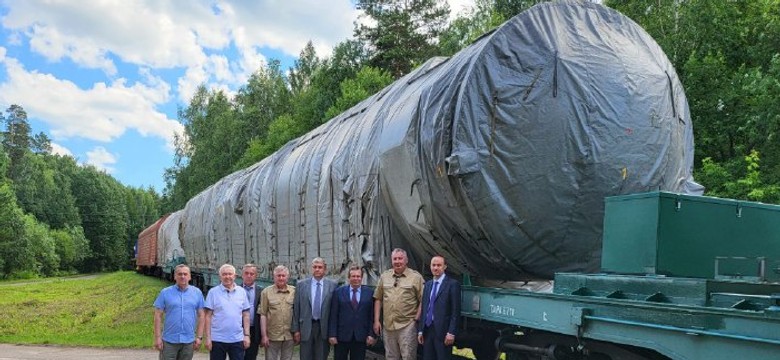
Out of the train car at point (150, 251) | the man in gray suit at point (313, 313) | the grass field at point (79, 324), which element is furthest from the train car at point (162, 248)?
the man in gray suit at point (313, 313)

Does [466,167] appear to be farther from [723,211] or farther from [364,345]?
[364,345]

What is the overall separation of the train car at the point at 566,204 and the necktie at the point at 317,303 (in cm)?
59

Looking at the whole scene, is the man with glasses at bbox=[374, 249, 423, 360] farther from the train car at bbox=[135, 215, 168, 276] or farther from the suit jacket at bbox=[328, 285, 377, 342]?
the train car at bbox=[135, 215, 168, 276]

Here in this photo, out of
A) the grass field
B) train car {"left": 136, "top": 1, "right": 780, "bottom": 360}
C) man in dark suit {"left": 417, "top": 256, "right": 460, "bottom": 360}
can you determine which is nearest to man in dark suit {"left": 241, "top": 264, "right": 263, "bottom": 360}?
train car {"left": 136, "top": 1, "right": 780, "bottom": 360}

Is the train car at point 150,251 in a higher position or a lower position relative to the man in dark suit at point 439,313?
lower

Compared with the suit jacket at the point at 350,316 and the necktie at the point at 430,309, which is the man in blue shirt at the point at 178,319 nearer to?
the suit jacket at the point at 350,316

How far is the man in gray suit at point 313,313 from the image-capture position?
24.8 feet

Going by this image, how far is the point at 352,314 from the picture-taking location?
7535 millimetres

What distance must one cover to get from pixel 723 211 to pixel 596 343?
1164mm

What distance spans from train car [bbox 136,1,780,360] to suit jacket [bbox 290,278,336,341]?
56 cm

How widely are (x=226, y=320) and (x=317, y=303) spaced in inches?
39.2

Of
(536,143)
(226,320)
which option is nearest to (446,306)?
(536,143)

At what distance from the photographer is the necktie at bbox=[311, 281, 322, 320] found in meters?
7.63

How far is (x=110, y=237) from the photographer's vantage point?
88875 millimetres
